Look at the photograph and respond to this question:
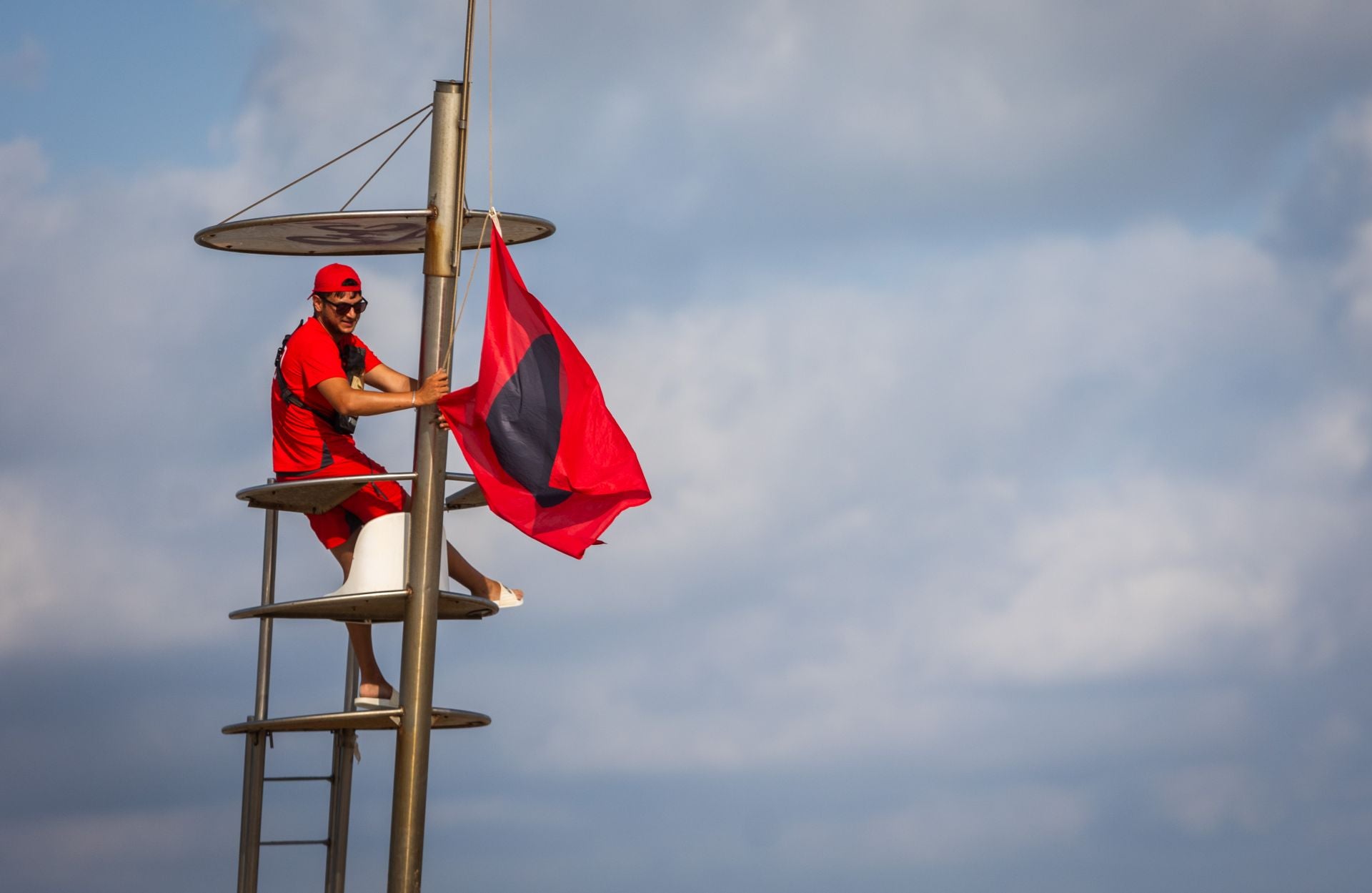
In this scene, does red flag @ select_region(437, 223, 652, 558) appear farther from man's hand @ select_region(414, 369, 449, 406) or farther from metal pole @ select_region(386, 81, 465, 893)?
metal pole @ select_region(386, 81, 465, 893)

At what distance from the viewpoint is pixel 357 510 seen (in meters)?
19.4

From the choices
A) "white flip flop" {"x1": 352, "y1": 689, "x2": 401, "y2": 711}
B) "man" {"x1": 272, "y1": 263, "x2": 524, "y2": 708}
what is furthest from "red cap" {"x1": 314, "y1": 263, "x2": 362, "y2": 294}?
"white flip flop" {"x1": 352, "y1": 689, "x2": 401, "y2": 711}

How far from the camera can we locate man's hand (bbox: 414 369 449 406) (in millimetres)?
18656

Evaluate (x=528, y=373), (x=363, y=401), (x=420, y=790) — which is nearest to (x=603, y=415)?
(x=528, y=373)

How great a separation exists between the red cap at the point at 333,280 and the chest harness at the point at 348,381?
0.40m

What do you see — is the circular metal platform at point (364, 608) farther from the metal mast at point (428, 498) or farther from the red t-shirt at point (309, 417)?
the red t-shirt at point (309, 417)

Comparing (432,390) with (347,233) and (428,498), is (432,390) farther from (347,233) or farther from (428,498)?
(347,233)

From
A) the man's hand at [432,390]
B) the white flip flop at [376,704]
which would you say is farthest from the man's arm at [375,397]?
the white flip flop at [376,704]

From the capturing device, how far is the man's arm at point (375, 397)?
60.8ft

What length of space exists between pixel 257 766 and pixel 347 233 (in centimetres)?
541

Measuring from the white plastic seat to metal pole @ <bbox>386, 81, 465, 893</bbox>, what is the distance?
0.13m

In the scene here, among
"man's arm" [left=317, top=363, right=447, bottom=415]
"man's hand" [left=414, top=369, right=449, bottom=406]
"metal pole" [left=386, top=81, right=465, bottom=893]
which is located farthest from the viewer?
"man's hand" [left=414, top=369, right=449, bottom=406]

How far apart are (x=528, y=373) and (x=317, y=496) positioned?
91.9 inches

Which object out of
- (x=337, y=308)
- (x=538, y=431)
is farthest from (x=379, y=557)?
(x=337, y=308)
